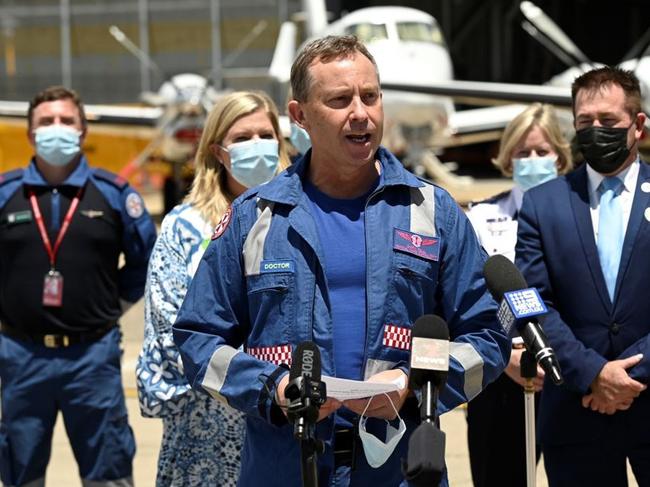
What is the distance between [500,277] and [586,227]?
127 centimetres

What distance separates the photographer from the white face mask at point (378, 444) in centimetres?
288

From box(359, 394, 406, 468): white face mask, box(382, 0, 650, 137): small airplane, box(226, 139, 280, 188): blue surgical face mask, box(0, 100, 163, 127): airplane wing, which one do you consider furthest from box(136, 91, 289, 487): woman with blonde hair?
box(0, 100, 163, 127): airplane wing

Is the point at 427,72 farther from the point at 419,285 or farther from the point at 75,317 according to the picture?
the point at 419,285

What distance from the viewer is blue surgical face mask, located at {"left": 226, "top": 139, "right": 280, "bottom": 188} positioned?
467 centimetres

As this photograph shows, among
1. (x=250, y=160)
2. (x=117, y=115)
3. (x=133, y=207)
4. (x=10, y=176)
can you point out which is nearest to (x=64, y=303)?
(x=133, y=207)

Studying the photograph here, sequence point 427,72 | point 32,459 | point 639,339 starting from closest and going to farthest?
point 639,339
point 32,459
point 427,72

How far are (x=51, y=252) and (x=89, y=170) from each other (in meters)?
0.49

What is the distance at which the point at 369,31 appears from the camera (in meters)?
25.4

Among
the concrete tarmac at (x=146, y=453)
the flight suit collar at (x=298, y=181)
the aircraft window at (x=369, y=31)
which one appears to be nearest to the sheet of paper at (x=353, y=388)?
the flight suit collar at (x=298, y=181)

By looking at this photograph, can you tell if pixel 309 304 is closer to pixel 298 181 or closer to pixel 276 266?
pixel 276 266

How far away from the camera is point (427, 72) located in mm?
25578

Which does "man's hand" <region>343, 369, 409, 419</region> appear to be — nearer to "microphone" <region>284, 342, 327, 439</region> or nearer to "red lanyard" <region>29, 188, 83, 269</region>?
"microphone" <region>284, 342, 327, 439</region>

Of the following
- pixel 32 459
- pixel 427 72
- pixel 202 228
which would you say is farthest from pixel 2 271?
pixel 427 72

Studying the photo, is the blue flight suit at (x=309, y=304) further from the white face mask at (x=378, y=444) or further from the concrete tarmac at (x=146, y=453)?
the concrete tarmac at (x=146, y=453)
